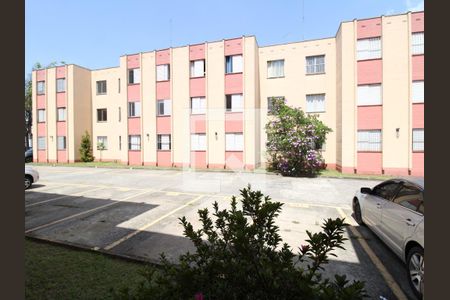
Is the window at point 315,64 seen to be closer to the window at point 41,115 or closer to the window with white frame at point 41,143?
the window at point 41,115

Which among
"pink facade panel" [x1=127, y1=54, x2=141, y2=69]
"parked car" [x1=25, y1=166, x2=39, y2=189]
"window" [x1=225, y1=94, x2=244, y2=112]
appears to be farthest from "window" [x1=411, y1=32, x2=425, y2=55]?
"parked car" [x1=25, y1=166, x2=39, y2=189]

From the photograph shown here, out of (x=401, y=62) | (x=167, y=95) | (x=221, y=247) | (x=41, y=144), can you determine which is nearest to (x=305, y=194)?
(x=221, y=247)

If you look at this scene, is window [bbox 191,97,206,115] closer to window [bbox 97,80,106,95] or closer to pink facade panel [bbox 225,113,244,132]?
pink facade panel [bbox 225,113,244,132]

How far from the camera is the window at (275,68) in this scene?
23.0 metres

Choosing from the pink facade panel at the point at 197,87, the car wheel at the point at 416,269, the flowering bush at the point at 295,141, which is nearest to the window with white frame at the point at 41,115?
the pink facade panel at the point at 197,87

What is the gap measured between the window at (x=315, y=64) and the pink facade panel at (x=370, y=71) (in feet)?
11.5

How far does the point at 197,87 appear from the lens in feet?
75.9

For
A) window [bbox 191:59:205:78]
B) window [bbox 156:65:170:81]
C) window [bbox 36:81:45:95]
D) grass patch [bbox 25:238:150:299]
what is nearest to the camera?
grass patch [bbox 25:238:150:299]

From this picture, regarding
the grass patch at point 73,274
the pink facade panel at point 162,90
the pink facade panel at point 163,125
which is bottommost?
the grass patch at point 73,274

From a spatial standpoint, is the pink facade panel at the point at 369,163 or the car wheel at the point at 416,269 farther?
the pink facade panel at the point at 369,163

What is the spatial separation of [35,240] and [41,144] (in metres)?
30.9

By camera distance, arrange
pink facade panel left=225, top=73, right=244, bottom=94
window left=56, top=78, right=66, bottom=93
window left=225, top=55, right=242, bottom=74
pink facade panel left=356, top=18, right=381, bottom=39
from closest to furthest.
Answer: pink facade panel left=356, top=18, right=381, bottom=39 → pink facade panel left=225, top=73, right=244, bottom=94 → window left=225, top=55, right=242, bottom=74 → window left=56, top=78, right=66, bottom=93

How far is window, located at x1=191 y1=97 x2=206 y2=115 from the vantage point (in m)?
23.0

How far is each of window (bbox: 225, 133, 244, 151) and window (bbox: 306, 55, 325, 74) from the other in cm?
867
